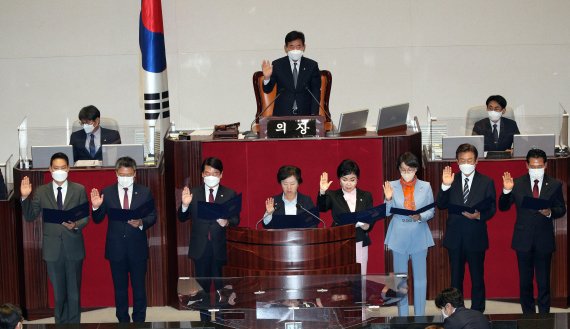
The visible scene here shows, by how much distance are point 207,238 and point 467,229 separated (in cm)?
191

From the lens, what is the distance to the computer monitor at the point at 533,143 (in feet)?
32.4

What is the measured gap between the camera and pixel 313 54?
12.7 m

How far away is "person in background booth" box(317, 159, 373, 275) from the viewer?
9078 millimetres

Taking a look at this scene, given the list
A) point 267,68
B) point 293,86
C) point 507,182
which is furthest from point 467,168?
point 267,68

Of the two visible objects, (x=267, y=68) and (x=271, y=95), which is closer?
(x=267, y=68)

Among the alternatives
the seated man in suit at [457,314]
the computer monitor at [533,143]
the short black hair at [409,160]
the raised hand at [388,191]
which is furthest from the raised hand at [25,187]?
the computer monitor at [533,143]

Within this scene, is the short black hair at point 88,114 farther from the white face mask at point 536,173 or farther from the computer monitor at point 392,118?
the white face mask at point 536,173

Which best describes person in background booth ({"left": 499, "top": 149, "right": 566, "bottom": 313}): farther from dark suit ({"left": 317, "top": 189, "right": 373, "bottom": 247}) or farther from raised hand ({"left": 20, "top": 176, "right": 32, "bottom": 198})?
raised hand ({"left": 20, "top": 176, "right": 32, "bottom": 198})

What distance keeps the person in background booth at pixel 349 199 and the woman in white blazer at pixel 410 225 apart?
0.61 feet

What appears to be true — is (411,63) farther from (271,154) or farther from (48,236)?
(48,236)

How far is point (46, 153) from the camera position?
9.82 meters

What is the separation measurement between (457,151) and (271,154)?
1434 millimetres

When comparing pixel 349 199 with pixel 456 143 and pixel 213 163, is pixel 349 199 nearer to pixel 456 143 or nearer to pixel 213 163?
pixel 213 163

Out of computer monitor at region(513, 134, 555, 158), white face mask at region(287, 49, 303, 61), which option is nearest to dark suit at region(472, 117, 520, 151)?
computer monitor at region(513, 134, 555, 158)
